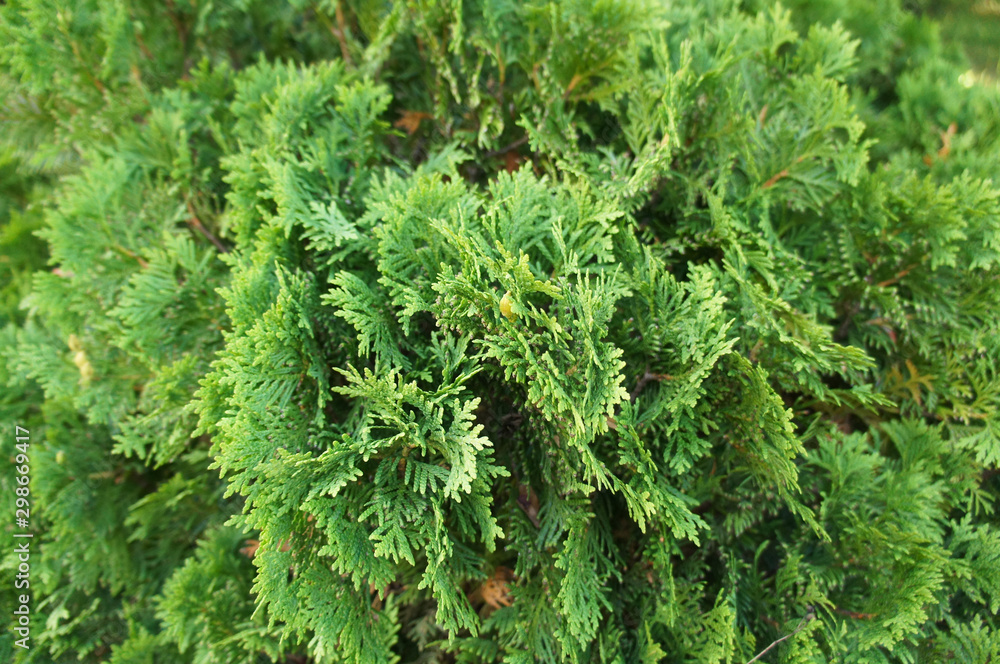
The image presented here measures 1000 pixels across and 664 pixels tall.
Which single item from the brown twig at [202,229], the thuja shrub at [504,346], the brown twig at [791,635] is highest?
the brown twig at [202,229]

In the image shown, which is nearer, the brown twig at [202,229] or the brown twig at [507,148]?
the brown twig at [507,148]

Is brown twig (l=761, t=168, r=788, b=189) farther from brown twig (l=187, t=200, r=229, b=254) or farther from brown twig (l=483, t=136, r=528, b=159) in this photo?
brown twig (l=187, t=200, r=229, b=254)

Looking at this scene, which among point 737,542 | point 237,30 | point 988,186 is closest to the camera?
point 988,186

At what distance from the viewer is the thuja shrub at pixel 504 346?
171cm

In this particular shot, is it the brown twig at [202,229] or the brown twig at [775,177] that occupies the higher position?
the brown twig at [202,229]

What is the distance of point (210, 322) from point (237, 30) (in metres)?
1.60

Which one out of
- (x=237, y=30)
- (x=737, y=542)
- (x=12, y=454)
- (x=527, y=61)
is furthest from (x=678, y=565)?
(x=237, y=30)

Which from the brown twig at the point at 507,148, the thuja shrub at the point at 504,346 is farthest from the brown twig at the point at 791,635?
the brown twig at the point at 507,148

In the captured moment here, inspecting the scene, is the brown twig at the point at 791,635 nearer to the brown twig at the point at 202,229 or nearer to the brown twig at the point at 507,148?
the brown twig at the point at 507,148

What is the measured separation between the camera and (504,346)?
1646 mm

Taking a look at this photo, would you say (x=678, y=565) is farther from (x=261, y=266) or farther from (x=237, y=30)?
(x=237, y=30)

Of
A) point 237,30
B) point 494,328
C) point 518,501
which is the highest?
point 237,30

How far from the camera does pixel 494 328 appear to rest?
169cm

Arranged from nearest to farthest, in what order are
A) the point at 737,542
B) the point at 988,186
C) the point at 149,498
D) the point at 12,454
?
the point at 988,186, the point at 737,542, the point at 149,498, the point at 12,454
